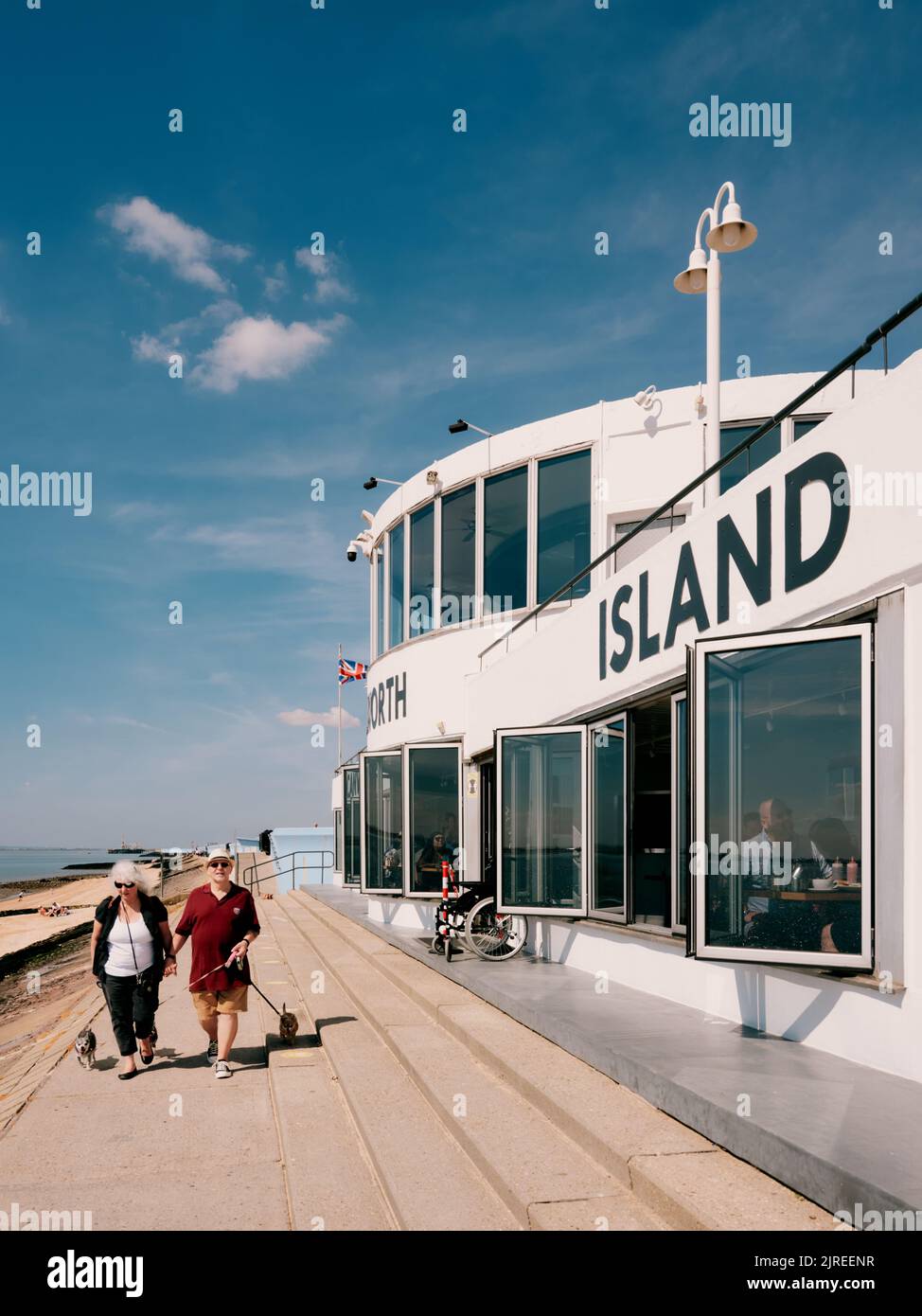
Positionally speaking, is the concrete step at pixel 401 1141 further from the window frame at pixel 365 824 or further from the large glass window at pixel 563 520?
the large glass window at pixel 563 520

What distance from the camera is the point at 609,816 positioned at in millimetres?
10523

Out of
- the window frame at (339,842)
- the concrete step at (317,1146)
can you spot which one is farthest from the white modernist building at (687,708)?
the window frame at (339,842)

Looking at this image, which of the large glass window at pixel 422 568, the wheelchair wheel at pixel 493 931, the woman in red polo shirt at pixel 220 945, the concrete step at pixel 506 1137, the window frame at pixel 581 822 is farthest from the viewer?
the large glass window at pixel 422 568

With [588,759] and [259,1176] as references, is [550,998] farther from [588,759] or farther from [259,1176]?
[259,1176]

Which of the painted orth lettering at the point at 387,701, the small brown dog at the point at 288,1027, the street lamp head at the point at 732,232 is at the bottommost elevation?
the small brown dog at the point at 288,1027

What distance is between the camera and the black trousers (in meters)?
7.93

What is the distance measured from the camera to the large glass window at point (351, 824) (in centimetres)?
2398

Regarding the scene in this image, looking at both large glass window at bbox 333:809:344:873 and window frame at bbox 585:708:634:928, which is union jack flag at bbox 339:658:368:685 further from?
window frame at bbox 585:708:634:928

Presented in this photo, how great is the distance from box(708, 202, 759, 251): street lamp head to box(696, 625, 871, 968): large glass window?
14.9 feet

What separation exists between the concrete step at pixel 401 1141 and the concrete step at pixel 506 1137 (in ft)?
0.27

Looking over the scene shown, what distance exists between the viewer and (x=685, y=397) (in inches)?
562

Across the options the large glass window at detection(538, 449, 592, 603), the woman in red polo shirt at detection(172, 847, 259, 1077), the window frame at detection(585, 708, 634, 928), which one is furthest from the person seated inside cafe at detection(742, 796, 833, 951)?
the large glass window at detection(538, 449, 592, 603)
